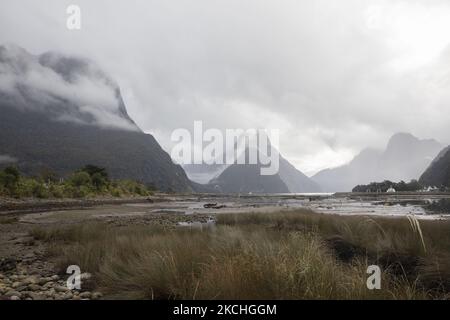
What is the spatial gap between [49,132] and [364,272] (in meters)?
173

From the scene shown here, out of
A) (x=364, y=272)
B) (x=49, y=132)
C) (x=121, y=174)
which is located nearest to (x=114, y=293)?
(x=364, y=272)

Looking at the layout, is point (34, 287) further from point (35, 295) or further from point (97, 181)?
point (97, 181)

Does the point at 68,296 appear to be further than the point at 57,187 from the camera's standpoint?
No

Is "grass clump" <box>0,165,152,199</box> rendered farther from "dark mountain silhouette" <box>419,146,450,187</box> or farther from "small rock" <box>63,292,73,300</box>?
"dark mountain silhouette" <box>419,146,450,187</box>

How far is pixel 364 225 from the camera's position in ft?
34.3

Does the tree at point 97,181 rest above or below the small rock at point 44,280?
above

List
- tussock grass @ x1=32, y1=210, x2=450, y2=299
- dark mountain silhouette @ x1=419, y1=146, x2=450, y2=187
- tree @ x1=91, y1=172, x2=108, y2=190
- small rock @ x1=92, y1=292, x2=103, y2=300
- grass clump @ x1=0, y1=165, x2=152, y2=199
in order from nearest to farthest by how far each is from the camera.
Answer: tussock grass @ x1=32, y1=210, x2=450, y2=299 < small rock @ x1=92, y1=292, x2=103, y2=300 < grass clump @ x1=0, y1=165, x2=152, y2=199 < tree @ x1=91, y1=172, x2=108, y2=190 < dark mountain silhouette @ x1=419, y1=146, x2=450, y2=187

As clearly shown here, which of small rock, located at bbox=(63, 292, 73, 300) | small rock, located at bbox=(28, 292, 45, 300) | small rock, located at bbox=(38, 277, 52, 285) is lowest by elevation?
small rock, located at bbox=(38, 277, 52, 285)

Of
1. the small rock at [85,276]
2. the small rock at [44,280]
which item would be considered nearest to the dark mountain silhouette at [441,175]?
the small rock at [85,276]

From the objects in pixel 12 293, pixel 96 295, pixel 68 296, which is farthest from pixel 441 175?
pixel 12 293

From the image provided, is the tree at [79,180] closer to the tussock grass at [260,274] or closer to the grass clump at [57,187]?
the grass clump at [57,187]

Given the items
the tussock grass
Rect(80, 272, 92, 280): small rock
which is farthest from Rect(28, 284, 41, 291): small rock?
the tussock grass

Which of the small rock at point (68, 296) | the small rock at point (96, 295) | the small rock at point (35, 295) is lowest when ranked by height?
the small rock at point (35, 295)
